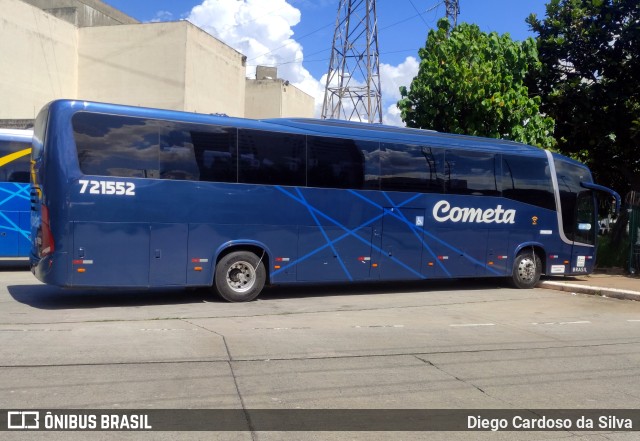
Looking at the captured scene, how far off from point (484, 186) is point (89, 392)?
10597 millimetres

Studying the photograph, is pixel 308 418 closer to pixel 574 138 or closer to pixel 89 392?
pixel 89 392

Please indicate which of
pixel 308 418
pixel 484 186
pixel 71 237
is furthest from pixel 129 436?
pixel 484 186

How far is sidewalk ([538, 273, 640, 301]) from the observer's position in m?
14.0

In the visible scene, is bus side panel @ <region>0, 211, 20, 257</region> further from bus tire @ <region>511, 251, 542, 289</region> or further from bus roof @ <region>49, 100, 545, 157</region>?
bus tire @ <region>511, 251, 542, 289</region>

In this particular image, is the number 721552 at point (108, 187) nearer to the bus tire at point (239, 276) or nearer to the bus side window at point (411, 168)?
the bus tire at point (239, 276)

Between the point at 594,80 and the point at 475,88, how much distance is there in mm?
4628

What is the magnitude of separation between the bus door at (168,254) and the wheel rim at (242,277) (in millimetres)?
973

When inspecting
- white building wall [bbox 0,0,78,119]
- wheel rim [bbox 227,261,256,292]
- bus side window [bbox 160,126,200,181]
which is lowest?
wheel rim [bbox 227,261,256,292]

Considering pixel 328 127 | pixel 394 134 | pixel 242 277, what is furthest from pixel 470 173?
pixel 242 277

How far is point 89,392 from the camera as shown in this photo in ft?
19.4

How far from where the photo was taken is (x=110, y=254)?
10.5 meters

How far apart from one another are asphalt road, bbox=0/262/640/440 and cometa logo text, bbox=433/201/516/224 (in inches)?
87.1

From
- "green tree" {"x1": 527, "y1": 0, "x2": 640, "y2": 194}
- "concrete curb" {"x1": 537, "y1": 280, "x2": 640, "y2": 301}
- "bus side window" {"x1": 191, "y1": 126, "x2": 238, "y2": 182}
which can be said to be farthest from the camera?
"green tree" {"x1": 527, "y1": 0, "x2": 640, "y2": 194}

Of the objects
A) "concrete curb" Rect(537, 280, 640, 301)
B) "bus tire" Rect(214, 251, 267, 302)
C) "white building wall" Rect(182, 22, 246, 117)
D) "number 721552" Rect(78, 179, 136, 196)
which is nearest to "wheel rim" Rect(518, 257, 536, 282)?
"concrete curb" Rect(537, 280, 640, 301)
